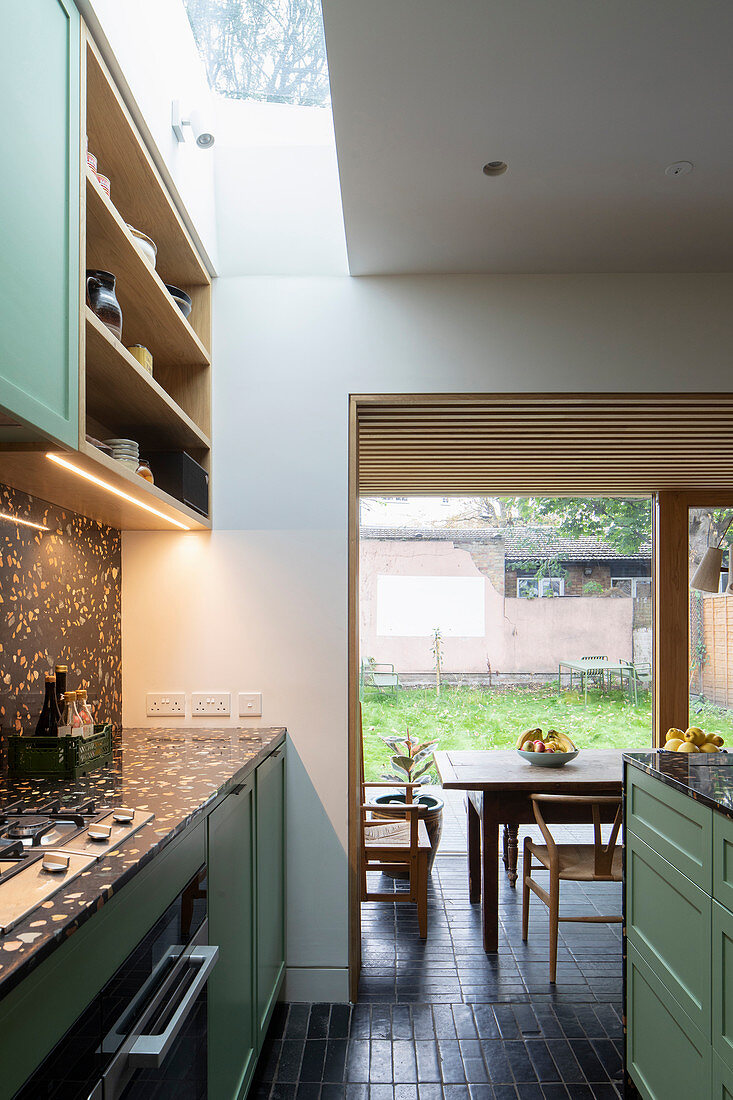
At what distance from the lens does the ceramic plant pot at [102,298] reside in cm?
186

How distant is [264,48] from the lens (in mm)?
2424

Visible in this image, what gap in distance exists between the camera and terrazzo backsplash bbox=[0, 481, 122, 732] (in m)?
2.08

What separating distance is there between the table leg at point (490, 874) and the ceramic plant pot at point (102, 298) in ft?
8.37

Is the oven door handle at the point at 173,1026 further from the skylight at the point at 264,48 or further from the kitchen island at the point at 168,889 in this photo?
the skylight at the point at 264,48

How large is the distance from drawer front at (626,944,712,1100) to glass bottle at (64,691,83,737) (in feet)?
5.33

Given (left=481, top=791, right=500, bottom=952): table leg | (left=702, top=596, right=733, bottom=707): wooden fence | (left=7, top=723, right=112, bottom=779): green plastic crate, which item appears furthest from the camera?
(left=702, top=596, right=733, bottom=707): wooden fence

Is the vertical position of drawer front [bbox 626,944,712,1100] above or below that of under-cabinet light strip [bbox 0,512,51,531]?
below

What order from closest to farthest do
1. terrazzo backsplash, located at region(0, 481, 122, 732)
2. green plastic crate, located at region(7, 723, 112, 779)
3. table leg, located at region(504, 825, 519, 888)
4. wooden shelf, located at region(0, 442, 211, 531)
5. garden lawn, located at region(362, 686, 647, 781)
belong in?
wooden shelf, located at region(0, 442, 211, 531) < green plastic crate, located at region(7, 723, 112, 779) < terrazzo backsplash, located at region(0, 481, 122, 732) < table leg, located at region(504, 825, 519, 888) < garden lawn, located at region(362, 686, 647, 781)

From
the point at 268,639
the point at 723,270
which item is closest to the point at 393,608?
the point at 268,639

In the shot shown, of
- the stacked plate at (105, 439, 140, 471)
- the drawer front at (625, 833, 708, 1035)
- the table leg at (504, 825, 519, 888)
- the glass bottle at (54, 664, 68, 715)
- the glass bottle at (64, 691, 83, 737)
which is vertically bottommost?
the table leg at (504, 825, 519, 888)

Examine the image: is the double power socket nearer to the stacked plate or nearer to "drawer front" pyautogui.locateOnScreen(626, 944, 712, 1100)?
the stacked plate

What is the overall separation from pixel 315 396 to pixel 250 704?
3.91 feet

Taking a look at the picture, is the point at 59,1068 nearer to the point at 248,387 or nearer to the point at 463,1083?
the point at 463,1083

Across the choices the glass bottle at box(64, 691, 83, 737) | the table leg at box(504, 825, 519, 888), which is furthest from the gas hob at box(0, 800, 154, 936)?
the table leg at box(504, 825, 519, 888)
